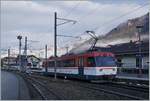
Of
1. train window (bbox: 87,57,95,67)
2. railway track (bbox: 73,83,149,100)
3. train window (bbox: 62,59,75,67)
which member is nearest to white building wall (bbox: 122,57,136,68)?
train window (bbox: 62,59,75,67)

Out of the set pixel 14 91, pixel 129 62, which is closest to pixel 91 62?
pixel 14 91

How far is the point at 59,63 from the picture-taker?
4528 cm

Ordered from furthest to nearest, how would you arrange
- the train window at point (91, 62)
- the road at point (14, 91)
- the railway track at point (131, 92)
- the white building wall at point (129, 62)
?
the white building wall at point (129, 62), the train window at point (91, 62), the road at point (14, 91), the railway track at point (131, 92)

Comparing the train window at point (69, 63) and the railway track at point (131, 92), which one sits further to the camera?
the train window at point (69, 63)

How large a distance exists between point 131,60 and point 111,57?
26.5 metres

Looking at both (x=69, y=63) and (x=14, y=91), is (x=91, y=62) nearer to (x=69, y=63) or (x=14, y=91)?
(x=69, y=63)

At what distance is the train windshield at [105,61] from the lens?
3383cm

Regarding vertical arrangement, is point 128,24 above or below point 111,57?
above

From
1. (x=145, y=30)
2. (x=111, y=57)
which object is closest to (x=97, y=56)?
(x=111, y=57)

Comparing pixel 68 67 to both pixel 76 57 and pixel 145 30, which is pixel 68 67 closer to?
pixel 76 57

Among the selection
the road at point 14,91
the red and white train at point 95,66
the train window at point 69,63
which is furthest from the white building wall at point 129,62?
the road at point 14,91

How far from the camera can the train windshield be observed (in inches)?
1332

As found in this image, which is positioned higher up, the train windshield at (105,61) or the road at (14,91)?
the train windshield at (105,61)

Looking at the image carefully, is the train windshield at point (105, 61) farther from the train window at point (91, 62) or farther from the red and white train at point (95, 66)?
the train window at point (91, 62)
